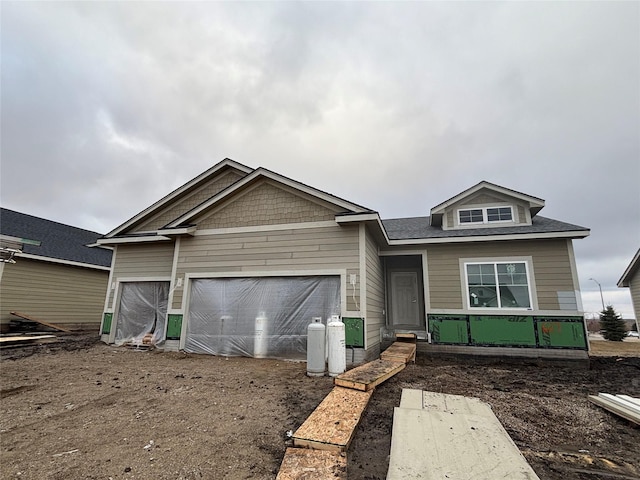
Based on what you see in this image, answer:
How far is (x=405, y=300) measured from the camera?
10.8m

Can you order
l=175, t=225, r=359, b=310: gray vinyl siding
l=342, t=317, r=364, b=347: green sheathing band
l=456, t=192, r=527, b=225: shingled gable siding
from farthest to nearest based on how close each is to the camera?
l=456, t=192, r=527, b=225: shingled gable siding < l=175, t=225, r=359, b=310: gray vinyl siding < l=342, t=317, r=364, b=347: green sheathing band

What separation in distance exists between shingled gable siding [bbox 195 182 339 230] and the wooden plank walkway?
16.8 feet

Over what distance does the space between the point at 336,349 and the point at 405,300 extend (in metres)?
5.99

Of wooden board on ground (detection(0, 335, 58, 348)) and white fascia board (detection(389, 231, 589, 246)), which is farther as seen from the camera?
wooden board on ground (detection(0, 335, 58, 348))

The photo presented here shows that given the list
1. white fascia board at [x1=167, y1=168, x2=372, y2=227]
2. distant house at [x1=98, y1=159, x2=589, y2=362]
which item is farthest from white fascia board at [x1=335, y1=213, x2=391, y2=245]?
white fascia board at [x1=167, y1=168, x2=372, y2=227]

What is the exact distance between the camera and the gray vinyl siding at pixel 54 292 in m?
11.4

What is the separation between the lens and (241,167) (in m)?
10.1

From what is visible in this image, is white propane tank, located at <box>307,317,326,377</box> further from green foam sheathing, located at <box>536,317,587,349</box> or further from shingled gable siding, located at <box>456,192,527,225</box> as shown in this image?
shingled gable siding, located at <box>456,192,527,225</box>

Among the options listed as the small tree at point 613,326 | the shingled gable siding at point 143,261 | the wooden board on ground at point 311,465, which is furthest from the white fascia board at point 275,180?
the small tree at point 613,326

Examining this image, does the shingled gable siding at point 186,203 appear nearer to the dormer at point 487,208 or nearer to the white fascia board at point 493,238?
the white fascia board at point 493,238

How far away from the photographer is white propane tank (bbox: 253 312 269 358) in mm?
7512

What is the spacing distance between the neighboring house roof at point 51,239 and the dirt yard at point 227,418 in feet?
25.6

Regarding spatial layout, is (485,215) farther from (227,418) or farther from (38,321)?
(38,321)

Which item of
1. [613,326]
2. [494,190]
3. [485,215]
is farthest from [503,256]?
[613,326]
